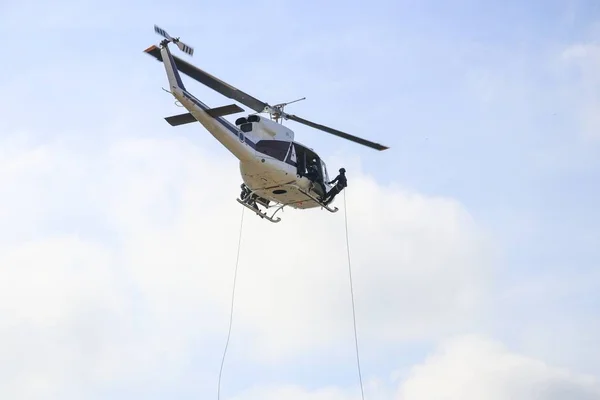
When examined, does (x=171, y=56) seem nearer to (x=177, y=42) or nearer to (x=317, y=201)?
→ (x=177, y=42)

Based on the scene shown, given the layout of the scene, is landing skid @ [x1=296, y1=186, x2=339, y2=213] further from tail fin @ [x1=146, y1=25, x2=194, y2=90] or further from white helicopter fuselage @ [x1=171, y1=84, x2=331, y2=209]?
tail fin @ [x1=146, y1=25, x2=194, y2=90]

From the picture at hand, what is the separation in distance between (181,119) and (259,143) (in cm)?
286

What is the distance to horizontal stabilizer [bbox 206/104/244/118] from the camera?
3145 centimetres

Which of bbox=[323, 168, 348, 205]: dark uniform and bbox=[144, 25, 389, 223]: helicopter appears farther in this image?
bbox=[323, 168, 348, 205]: dark uniform

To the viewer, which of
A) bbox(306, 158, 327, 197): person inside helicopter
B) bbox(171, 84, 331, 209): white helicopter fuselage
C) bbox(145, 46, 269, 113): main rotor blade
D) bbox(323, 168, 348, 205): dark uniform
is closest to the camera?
bbox(171, 84, 331, 209): white helicopter fuselage

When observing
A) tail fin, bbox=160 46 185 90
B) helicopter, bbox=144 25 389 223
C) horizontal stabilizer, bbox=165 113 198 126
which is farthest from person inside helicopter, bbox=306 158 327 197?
tail fin, bbox=160 46 185 90

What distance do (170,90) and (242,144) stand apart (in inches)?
116

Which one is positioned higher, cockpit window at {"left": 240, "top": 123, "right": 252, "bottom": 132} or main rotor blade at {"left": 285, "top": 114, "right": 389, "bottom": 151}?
main rotor blade at {"left": 285, "top": 114, "right": 389, "bottom": 151}

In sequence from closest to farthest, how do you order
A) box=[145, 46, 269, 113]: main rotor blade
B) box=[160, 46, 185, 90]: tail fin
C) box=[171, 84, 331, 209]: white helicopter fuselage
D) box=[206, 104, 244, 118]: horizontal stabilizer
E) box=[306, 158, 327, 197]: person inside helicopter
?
box=[206, 104, 244, 118]: horizontal stabilizer
box=[160, 46, 185, 90]: tail fin
box=[171, 84, 331, 209]: white helicopter fuselage
box=[145, 46, 269, 113]: main rotor blade
box=[306, 158, 327, 197]: person inside helicopter

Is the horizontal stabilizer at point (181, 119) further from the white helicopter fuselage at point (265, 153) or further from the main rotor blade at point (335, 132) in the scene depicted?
the main rotor blade at point (335, 132)

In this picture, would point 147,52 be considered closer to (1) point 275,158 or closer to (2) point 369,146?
(1) point 275,158

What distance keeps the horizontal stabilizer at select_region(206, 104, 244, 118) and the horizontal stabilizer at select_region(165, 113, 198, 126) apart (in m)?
2.52

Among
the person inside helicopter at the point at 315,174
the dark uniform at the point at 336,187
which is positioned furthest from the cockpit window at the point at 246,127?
the dark uniform at the point at 336,187

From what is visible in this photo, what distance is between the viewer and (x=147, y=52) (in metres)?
33.8
